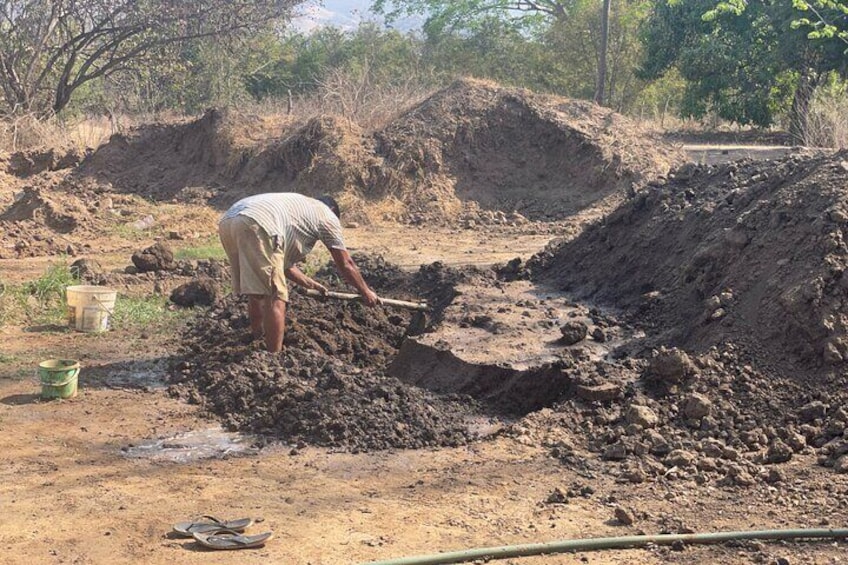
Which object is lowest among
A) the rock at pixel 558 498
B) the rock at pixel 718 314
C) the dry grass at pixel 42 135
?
the rock at pixel 558 498

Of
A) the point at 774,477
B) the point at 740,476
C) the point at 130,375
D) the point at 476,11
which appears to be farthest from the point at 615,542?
the point at 476,11

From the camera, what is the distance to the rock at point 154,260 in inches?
379

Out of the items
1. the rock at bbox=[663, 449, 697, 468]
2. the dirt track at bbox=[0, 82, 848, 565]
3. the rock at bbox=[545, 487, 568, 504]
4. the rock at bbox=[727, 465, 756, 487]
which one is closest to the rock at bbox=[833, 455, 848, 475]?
the dirt track at bbox=[0, 82, 848, 565]

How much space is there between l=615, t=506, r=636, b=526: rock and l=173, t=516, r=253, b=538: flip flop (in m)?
1.61

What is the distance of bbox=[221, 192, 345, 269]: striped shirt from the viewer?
6.49 m

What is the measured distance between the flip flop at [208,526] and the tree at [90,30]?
16646 millimetres

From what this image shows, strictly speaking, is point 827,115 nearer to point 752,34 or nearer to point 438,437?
point 752,34

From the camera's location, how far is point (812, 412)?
206 inches

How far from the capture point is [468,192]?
49.7 feet

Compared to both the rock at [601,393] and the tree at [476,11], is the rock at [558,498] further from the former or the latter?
the tree at [476,11]

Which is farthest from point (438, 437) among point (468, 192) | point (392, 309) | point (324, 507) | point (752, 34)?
point (752, 34)

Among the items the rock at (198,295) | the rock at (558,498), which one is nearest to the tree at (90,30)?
the rock at (198,295)

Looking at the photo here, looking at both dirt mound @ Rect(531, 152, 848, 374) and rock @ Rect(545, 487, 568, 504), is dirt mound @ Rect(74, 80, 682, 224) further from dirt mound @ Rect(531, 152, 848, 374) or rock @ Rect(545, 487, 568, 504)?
rock @ Rect(545, 487, 568, 504)

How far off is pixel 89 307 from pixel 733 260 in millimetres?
5074
